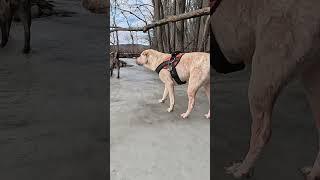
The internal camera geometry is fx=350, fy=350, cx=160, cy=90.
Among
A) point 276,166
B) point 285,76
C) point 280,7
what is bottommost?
point 276,166

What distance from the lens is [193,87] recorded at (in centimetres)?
98

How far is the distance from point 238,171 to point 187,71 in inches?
13.7

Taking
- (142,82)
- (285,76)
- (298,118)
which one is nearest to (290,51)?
(285,76)

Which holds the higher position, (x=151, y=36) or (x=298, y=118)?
(x=151, y=36)

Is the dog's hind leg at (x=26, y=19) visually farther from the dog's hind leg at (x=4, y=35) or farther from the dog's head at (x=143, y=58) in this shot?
the dog's head at (x=143, y=58)

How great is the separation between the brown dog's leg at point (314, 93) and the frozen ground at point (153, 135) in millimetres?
261

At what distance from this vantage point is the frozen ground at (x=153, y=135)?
35.5 inches

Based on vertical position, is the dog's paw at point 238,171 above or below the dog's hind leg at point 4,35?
below

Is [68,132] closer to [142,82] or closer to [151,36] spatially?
[142,82]

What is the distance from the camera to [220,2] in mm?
797

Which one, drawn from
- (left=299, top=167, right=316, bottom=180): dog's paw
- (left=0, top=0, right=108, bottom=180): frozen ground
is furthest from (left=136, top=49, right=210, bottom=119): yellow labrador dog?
(left=299, top=167, right=316, bottom=180): dog's paw

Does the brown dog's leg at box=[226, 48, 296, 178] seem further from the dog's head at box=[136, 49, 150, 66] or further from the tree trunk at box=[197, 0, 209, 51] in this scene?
the dog's head at box=[136, 49, 150, 66]

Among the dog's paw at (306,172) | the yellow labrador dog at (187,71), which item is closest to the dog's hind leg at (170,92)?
the yellow labrador dog at (187,71)

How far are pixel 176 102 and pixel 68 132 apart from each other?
308 mm
